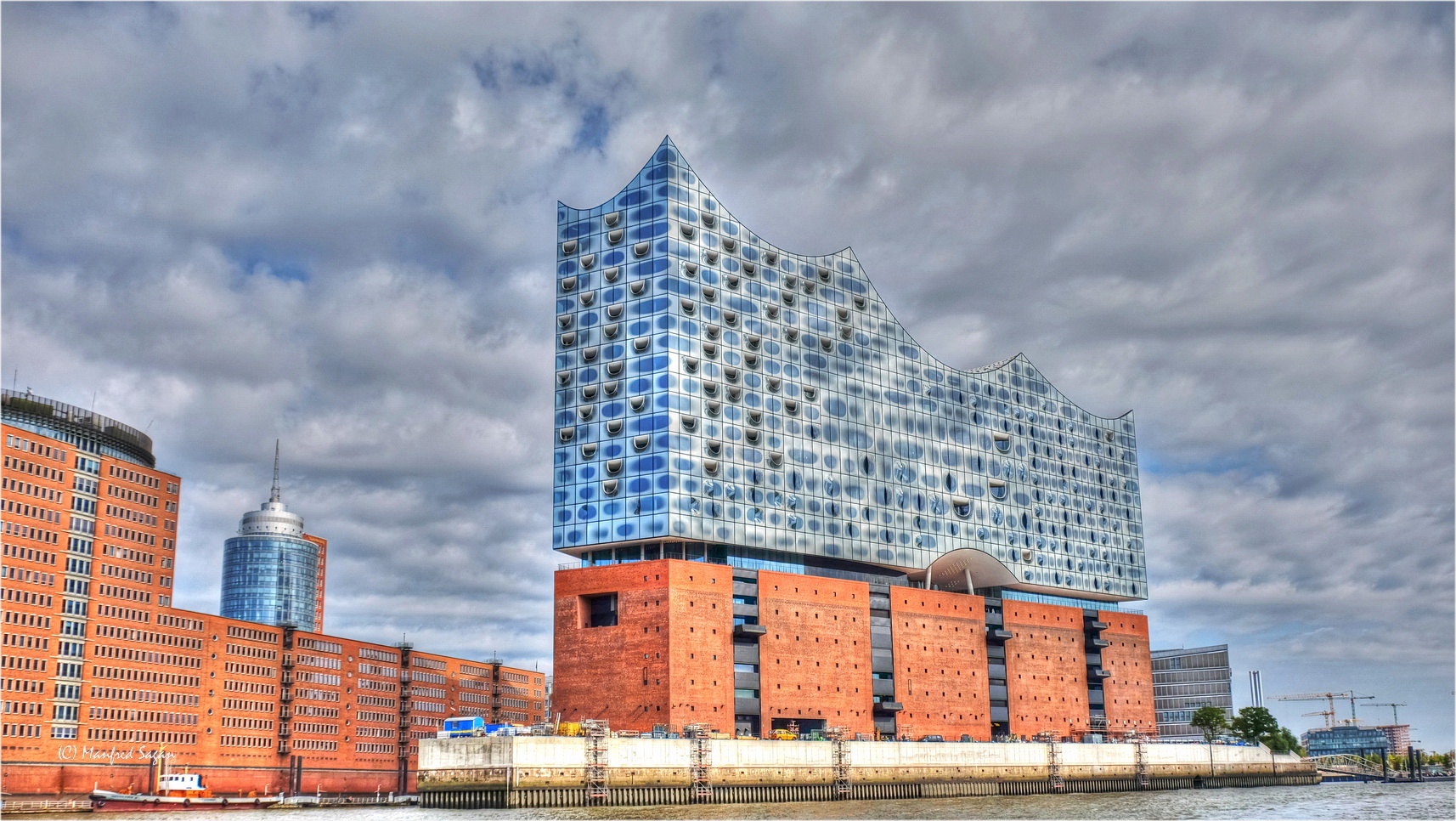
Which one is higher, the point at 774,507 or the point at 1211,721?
the point at 774,507

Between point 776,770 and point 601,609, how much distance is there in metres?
20.4

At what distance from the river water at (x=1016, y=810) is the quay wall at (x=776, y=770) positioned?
2116 mm

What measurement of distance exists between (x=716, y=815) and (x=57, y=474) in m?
69.1

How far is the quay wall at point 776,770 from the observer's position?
87.9 meters

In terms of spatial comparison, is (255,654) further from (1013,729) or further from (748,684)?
(1013,729)

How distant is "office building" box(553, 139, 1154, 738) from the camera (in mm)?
108750

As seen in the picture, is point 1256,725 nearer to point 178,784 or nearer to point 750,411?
Result: point 750,411

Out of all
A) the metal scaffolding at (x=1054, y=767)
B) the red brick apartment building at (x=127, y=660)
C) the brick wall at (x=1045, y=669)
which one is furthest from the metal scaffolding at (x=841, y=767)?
the red brick apartment building at (x=127, y=660)

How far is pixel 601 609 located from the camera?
362ft

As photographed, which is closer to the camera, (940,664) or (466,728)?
(466,728)

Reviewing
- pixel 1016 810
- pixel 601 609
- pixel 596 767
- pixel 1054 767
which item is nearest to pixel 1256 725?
pixel 1054 767

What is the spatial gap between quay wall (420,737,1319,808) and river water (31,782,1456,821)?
2.12 metres

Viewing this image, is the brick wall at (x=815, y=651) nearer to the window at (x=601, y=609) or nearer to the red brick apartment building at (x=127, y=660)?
the window at (x=601, y=609)

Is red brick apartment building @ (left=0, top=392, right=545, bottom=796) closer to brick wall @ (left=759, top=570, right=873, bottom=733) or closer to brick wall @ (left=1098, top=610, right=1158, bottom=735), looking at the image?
brick wall @ (left=759, top=570, right=873, bottom=733)
